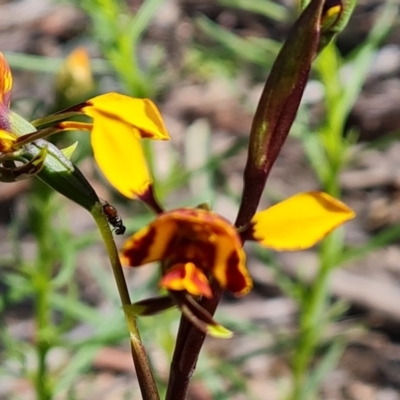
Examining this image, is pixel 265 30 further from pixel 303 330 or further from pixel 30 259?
pixel 303 330

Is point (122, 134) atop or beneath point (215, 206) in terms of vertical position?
atop

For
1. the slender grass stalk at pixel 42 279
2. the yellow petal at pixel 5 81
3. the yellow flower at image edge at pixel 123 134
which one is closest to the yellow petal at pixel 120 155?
the yellow flower at image edge at pixel 123 134

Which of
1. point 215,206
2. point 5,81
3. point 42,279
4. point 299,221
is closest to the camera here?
point 299,221

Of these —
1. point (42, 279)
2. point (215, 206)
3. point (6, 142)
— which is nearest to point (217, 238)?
point (6, 142)

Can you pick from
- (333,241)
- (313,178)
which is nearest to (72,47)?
(313,178)

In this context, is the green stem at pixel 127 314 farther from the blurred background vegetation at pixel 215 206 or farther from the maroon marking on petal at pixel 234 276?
the blurred background vegetation at pixel 215 206

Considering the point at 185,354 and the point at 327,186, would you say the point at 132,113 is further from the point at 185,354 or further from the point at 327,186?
the point at 327,186

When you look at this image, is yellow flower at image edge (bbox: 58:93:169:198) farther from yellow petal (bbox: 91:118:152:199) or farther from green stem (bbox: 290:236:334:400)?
green stem (bbox: 290:236:334:400)

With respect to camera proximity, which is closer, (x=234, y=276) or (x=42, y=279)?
(x=234, y=276)
